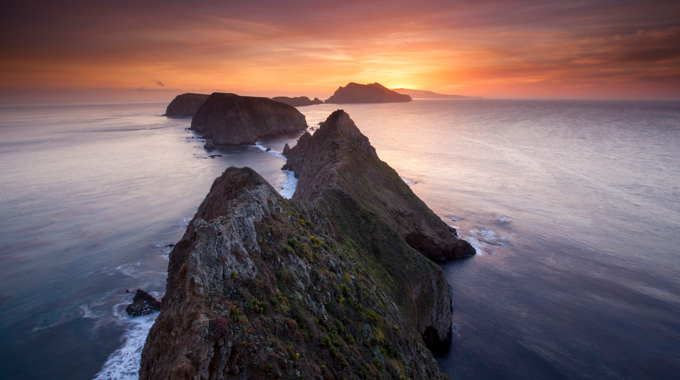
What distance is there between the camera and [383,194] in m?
40.4

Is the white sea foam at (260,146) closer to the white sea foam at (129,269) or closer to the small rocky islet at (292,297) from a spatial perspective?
the white sea foam at (129,269)

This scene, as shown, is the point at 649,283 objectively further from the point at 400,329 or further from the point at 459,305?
the point at 400,329

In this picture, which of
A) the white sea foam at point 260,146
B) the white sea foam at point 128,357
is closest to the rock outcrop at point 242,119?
the white sea foam at point 260,146

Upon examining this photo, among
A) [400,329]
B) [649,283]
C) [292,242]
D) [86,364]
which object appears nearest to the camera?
[292,242]

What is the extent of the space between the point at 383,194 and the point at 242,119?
104 metres

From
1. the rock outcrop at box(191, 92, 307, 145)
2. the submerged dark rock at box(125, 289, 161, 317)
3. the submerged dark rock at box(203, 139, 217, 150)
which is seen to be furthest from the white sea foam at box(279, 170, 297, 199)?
the rock outcrop at box(191, 92, 307, 145)

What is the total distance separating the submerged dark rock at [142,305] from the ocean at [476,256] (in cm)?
84

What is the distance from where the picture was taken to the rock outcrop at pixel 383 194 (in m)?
35.7

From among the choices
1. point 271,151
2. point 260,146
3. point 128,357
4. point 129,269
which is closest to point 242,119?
point 260,146

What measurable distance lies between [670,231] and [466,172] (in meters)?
39.4

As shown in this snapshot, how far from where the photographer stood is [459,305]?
1346 inches

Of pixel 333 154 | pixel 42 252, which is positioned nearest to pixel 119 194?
pixel 42 252

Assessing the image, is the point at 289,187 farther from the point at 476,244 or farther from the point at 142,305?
the point at 142,305

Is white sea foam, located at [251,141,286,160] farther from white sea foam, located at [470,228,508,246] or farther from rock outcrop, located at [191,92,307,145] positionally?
white sea foam, located at [470,228,508,246]
